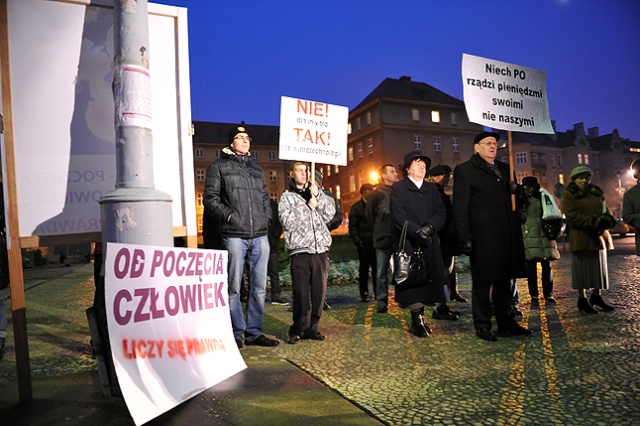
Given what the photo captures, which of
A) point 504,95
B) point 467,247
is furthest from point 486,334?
point 504,95

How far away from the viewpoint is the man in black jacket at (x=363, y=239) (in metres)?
8.60

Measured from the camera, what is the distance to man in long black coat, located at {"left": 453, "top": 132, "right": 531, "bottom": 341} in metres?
5.36

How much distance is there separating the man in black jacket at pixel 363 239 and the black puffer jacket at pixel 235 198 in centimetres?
336

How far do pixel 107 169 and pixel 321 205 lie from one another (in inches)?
98.2

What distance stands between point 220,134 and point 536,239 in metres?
72.6

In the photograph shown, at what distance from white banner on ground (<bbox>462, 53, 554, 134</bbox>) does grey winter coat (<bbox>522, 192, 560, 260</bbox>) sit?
1.43 meters

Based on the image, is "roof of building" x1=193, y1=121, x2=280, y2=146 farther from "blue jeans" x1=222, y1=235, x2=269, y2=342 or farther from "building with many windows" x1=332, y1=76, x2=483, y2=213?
"blue jeans" x1=222, y1=235, x2=269, y2=342

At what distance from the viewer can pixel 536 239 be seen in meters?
7.66

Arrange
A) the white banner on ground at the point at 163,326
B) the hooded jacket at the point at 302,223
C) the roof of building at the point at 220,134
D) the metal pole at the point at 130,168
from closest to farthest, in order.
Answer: the white banner on ground at the point at 163,326 < the metal pole at the point at 130,168 < the hooded jacket at the point at 302,223 < the roof of building at the point at 220,134

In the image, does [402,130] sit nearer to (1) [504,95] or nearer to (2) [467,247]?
(1) [504,95]

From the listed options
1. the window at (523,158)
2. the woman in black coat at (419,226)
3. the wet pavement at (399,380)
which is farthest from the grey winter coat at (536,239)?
the window at (523,158)

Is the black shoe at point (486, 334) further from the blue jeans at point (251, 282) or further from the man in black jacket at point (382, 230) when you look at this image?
the blue jeans at point (251, 282)

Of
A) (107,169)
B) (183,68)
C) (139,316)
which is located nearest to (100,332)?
(139,316)

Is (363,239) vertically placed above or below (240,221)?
below
